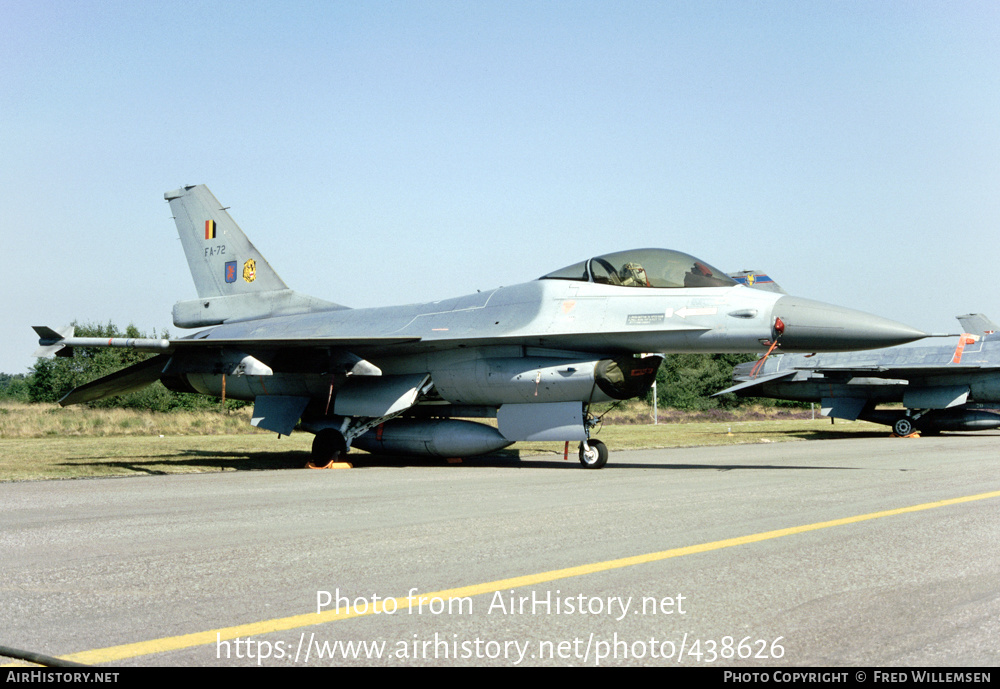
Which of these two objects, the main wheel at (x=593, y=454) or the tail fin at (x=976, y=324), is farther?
the tail fin at (x=976, y=324)

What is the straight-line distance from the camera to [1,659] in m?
3.27

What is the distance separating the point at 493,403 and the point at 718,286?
423 cm

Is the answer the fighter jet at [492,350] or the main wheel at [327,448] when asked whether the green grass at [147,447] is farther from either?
the fighter jet at [492,350]

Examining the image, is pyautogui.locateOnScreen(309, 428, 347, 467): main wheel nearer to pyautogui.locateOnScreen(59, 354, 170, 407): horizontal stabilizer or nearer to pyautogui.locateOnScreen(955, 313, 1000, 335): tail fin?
pyautogui.locateOnScreen(59, 354, 170, 407): horizontal stabilizer

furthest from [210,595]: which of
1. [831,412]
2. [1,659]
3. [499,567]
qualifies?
[831,412]

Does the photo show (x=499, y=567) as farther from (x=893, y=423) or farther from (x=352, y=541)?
(x=893, y=423)

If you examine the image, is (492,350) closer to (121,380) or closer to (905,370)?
(121,380)

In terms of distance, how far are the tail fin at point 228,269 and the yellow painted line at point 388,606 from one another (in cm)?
1293

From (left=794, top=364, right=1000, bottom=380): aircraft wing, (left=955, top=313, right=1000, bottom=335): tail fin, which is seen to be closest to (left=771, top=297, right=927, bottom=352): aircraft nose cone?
(left=794, top=364, right=1000, bottom=380): aircraft wing

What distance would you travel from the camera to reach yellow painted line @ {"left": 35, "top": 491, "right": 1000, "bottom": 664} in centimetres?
335

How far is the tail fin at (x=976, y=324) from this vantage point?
32.6m

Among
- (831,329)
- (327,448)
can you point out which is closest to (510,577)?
(831,329)

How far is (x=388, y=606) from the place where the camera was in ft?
13.4

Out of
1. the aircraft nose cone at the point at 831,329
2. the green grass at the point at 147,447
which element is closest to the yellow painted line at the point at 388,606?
the aircraft nose cone at the point at 831,329
